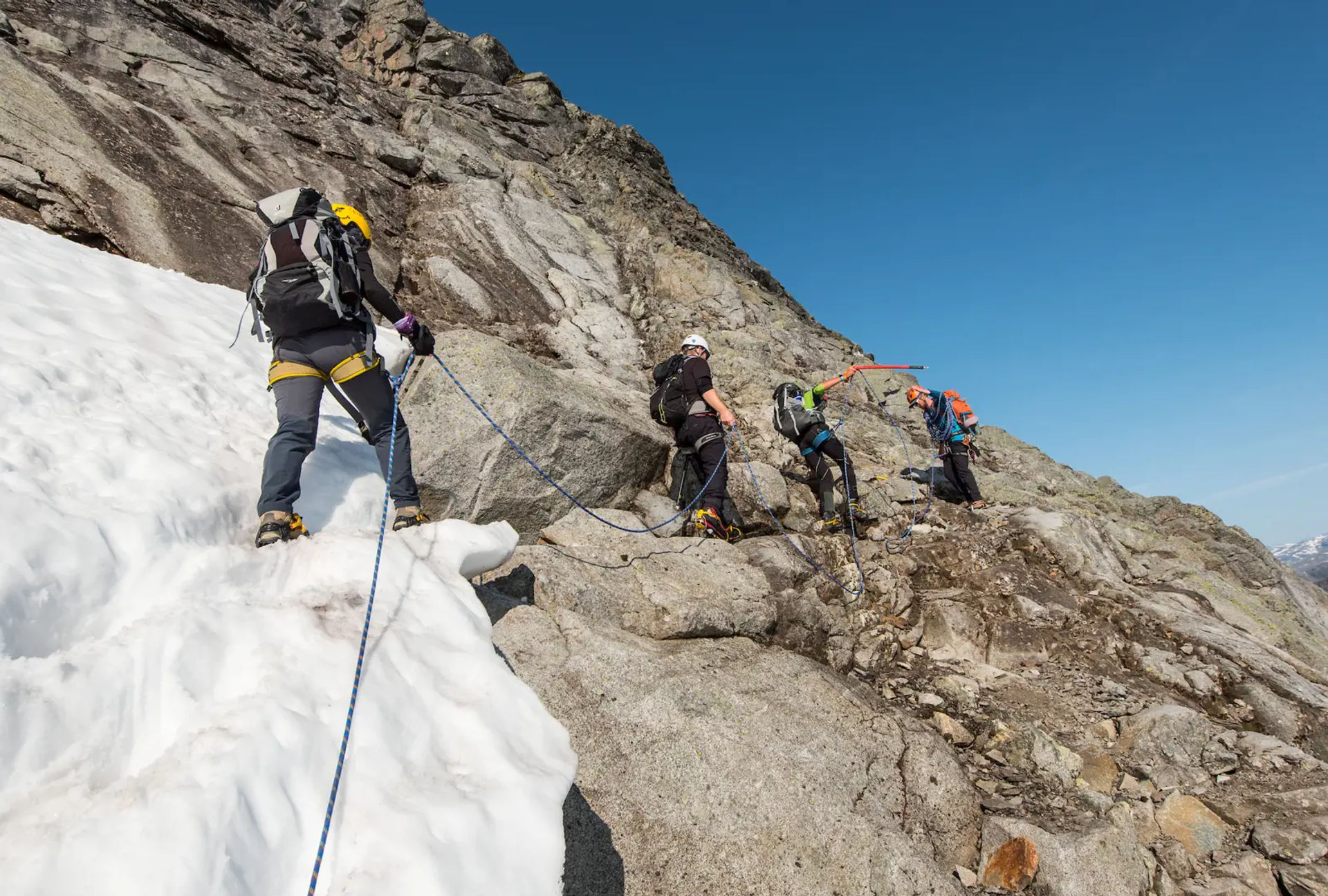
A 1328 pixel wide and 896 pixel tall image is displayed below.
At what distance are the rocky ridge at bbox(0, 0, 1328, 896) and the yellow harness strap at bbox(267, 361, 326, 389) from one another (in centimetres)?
269

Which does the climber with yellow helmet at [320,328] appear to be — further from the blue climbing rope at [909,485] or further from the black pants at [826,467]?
the blue climbing rope at [909,485]

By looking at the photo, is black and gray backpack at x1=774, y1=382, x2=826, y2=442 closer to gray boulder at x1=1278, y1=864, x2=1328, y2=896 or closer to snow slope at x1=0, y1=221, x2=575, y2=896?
snow slope at x1=0, y1=221, x2=575, y2=896

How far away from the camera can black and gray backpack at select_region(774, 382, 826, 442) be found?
41.8 feet

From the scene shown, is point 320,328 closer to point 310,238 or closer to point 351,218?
point 310,238

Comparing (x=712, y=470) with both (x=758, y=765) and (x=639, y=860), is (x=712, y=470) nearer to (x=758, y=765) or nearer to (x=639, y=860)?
(x=758, y=765)

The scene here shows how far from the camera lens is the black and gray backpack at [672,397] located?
11078mm

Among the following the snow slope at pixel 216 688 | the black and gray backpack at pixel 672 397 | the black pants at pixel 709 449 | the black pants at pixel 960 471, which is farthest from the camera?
the black pants at pixel 960 471

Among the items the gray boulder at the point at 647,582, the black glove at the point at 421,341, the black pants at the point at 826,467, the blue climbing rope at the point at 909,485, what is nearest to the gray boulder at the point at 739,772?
the gray boulder at the point at 647,582

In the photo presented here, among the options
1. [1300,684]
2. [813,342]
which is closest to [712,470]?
[1300,684]

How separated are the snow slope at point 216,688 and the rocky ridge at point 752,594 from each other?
4.28ft

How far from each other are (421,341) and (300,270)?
1294 mm

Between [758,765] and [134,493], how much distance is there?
5.08 meters

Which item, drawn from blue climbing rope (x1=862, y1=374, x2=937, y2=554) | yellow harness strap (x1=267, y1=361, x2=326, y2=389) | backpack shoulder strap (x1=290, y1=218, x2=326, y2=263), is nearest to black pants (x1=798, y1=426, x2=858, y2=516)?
blue climbing rope (x1=862, y1=374, x2=937, y2=554)

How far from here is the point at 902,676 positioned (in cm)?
813
